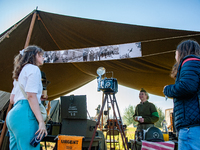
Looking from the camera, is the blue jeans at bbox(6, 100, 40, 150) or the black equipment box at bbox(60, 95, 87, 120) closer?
the blue jeans at bbox(6, 100, 40, 150)

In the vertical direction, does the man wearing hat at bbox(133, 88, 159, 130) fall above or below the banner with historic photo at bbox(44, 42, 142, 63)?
below

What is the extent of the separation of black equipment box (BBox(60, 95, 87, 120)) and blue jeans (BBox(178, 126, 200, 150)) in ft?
4.95

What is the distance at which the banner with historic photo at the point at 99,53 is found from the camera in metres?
3.15

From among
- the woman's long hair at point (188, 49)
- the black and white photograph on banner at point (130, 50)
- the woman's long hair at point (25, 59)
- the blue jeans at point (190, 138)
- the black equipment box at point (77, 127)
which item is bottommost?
the black equipment box at point (77, 127)

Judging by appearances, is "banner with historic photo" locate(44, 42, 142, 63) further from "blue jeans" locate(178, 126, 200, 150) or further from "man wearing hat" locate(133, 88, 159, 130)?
"blue jeans" locate(178, 126, 200, 150)

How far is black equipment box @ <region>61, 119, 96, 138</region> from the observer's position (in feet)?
7.72

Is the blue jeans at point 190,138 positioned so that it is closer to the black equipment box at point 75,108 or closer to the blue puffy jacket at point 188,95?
the blue puffy jacket at point 188,95

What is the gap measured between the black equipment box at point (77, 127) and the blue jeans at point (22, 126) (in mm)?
1437

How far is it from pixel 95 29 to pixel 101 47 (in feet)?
1.33

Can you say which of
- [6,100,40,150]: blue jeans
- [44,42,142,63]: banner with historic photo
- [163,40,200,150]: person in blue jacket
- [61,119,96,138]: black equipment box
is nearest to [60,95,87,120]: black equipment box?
[61,119,96,138]: black equipment box

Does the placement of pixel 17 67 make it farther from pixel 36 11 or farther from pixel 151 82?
pixel 151 82

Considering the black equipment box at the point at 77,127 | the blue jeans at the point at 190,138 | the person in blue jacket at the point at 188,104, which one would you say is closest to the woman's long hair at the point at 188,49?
the person in blue jacket at the point at 188,104

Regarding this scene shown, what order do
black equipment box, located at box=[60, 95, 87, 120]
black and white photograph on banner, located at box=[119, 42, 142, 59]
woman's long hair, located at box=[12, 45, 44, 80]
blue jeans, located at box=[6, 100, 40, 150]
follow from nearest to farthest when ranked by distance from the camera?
blue jeans, located at box=[6, 100, 40, 150]
woman's long hair, located at box=[12, 45, 44, 80]
black equipment box, located at box=[60, 95, 87, 120]
black and white photograph on banner, located at box=[119, 42, 142, 59]

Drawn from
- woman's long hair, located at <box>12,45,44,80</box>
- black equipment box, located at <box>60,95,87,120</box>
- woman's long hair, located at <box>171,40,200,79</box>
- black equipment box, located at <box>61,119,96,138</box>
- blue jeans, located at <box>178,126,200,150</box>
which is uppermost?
woman's long hair, located at <box>171,40,200,79</box>
